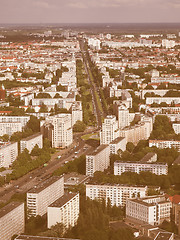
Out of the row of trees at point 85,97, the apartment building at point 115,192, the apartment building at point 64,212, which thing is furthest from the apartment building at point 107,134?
the apartment building at point 64,212

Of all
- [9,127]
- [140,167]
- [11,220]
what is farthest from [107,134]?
[11,220]

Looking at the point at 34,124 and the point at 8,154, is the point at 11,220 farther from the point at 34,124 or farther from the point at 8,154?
the point at 34,124

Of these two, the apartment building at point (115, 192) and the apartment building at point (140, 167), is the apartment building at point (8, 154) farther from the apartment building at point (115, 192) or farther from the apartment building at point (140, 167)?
the apartment building at point (115, 192)

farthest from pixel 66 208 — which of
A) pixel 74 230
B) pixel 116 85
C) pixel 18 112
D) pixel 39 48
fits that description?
pixel 39 48

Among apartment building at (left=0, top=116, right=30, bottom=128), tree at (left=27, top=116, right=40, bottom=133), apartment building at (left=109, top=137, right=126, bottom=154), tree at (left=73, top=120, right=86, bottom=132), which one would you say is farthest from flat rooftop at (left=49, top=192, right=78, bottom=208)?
apartment building at (left=0, top=116, right=30, bottom=128)

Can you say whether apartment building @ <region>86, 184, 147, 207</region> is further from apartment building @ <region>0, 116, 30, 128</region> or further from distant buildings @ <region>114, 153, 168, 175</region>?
apartment building @ <region>0, 116, 30, 128</region>
